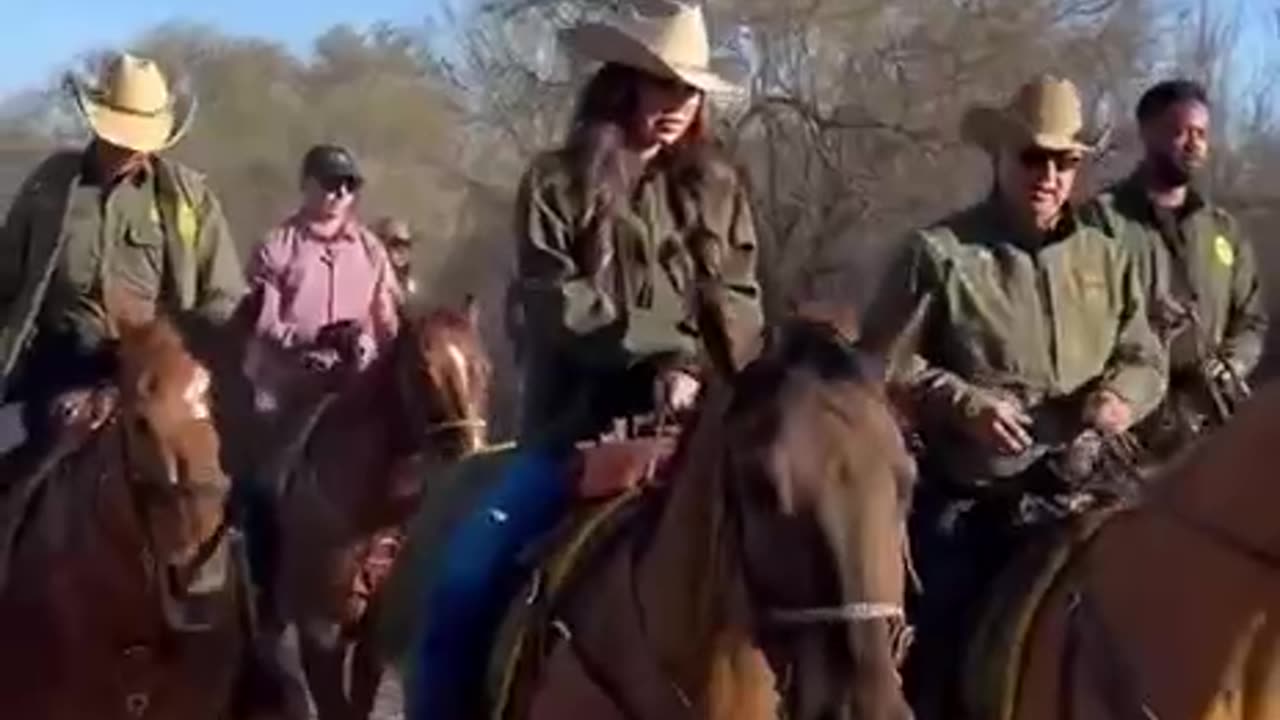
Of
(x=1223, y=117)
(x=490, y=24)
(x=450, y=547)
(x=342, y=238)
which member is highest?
(x=450, y=547)

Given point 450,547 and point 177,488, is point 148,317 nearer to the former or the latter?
point 177,488

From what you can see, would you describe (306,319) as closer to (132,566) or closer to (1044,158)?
(132,566)

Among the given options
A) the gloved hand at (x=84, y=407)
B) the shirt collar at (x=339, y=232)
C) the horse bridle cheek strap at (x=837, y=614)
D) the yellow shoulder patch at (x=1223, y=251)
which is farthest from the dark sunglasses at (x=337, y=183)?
the horse bridle cheek strap at (x=837, y=614)

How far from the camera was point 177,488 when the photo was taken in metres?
8.33

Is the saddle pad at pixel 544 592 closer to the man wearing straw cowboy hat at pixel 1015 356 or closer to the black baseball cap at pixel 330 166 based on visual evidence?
the man wearing straw cowboy hat at pixel 1015 356

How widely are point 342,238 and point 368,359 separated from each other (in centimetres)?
306

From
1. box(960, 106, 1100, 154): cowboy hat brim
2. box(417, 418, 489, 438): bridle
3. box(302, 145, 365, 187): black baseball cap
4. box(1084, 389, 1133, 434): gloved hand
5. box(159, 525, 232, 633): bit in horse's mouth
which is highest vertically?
box(960, 106, 1100, 154): cowboy hat brim

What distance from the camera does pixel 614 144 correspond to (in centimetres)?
754

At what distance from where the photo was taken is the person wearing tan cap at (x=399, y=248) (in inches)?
612

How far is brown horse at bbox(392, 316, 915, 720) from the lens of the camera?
5945mm

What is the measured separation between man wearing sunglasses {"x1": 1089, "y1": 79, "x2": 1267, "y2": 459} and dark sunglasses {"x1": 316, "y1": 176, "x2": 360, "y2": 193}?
6.34 meters

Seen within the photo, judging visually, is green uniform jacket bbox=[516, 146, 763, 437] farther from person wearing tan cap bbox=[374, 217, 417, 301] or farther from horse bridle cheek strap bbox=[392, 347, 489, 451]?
person wearing tan cap bbox=[374, 217, 417, 301]

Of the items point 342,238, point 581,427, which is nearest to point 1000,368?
point 581,427

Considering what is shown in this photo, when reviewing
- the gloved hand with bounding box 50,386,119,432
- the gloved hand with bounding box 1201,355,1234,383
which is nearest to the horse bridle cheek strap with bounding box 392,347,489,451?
the gloved hand with bounding box 50,386,119,432
